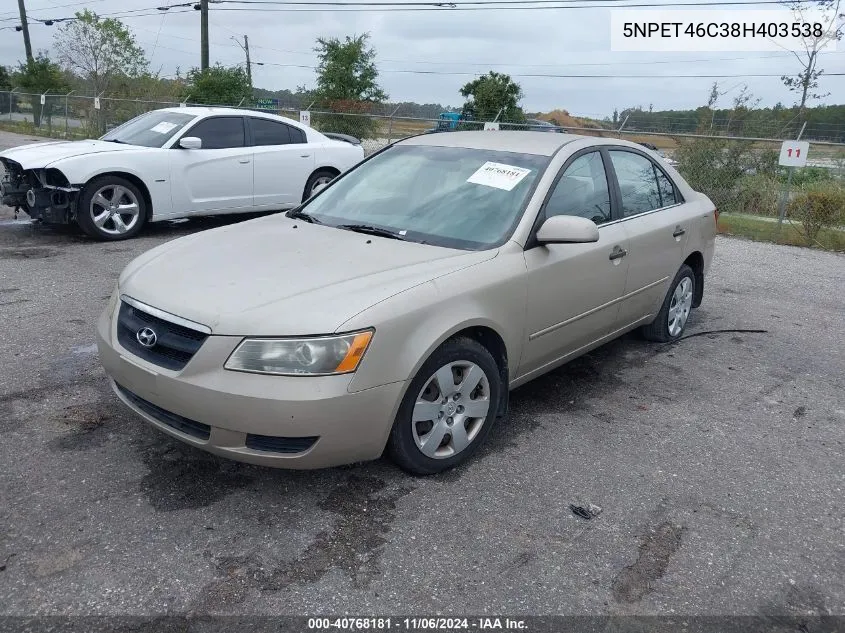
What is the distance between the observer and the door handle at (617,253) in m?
4.25

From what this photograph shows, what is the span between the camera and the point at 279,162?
9.37 m

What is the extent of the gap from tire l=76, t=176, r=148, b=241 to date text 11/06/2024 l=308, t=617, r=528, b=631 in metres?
6.78

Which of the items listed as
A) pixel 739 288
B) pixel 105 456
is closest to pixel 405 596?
pixel 105 456

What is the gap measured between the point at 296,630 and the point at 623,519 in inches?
59.1

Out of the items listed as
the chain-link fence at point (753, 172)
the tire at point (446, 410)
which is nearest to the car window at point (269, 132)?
the chain-link fence at point (753, 172)

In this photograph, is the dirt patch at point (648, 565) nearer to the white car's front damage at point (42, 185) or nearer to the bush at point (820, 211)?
the white car's front damage at point (42, 185)

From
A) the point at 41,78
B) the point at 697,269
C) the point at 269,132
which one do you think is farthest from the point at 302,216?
the point at 41,78

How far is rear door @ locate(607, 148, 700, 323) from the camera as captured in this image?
4.55 metres

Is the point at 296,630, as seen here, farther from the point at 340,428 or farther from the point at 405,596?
the point at 340,428

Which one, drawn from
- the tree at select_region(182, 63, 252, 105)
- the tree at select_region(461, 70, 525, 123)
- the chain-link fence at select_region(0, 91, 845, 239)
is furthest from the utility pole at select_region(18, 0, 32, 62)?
the tree at select_region(461, 70, 525, 123)

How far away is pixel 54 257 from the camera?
7.29 metres

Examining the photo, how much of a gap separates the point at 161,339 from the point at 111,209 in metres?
5.83

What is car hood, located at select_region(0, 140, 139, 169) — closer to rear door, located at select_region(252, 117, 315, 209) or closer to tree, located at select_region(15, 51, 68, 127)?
rear door, located at select_region(252, 117, 315, 209)

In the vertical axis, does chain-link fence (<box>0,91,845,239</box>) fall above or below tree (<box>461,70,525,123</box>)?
below
